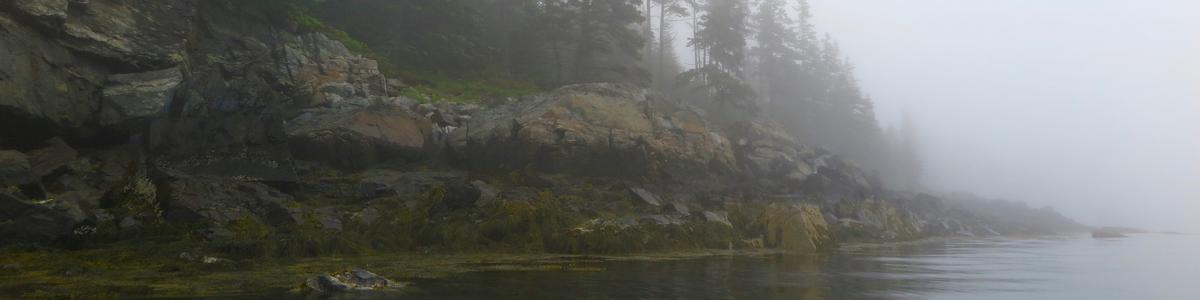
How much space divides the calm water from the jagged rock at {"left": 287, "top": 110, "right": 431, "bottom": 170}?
12.0 metres

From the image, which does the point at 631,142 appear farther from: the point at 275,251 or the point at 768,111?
the point at 768,111

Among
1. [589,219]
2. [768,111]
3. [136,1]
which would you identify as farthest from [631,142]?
[768,111]

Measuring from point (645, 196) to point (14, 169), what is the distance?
1860 cm

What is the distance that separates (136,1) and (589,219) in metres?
17.6

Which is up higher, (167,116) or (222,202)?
(167,116)

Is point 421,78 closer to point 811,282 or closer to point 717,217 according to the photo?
point 717,217

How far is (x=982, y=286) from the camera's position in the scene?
14.3m

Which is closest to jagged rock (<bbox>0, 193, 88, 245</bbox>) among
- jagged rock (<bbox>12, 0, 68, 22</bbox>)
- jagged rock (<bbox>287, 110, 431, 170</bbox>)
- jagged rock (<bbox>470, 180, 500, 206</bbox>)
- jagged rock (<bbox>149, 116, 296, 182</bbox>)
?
jagged rock (<bbox>149, 116, 296, 182</bbox>)

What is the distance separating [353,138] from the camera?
2459 cm

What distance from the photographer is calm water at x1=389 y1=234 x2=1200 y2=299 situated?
1136cm

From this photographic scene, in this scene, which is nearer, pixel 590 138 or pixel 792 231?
pixel 792 231

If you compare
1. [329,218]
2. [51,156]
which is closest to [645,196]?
[329,218]

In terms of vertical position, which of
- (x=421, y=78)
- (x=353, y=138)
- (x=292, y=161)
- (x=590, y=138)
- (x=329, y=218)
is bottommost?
(x=329, y=218)

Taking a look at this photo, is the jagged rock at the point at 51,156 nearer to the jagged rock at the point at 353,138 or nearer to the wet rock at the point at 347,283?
the jagged rock at the point at 353,138
